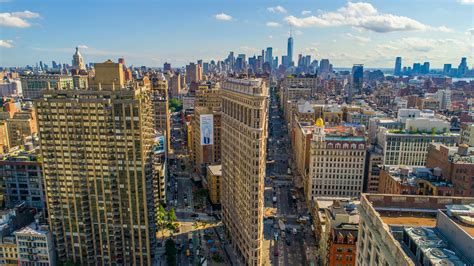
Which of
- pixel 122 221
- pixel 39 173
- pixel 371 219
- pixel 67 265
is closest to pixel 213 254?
pixel 122 221

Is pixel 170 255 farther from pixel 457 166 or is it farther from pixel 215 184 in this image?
pixel 457 166

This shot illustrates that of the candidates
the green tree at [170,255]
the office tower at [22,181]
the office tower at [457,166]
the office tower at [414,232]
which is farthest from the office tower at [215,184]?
the office tower at [414,232]

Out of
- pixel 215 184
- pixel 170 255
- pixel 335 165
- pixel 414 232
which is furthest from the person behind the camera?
pixel 215 184

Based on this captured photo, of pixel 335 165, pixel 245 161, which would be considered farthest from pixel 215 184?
pixel 335 165

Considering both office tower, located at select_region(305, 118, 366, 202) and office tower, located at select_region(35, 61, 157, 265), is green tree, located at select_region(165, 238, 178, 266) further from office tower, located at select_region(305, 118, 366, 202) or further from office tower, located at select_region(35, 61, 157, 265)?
office tower, located at select_region(305, 118, 366, 202)

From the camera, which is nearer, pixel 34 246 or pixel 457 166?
pixel 457 166
